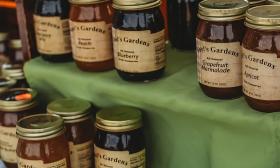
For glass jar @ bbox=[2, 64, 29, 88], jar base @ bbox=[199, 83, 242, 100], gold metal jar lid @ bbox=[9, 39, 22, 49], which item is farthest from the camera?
gold metal jar lid @ bbox=[9, 39, 22, 49]

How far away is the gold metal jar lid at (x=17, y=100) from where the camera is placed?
1183mm

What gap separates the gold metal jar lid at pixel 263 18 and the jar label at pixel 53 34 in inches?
18.5

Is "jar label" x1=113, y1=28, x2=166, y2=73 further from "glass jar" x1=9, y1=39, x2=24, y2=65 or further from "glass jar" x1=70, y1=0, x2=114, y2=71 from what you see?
"glass jar" x1=9, y1=39, x2=24, y2=65

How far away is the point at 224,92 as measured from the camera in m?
0.94

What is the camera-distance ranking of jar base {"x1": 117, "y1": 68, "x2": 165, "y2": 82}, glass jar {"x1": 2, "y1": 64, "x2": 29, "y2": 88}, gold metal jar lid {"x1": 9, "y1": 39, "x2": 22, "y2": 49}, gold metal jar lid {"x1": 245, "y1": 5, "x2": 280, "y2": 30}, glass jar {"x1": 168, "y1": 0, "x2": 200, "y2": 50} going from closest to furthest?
gold metal jar lid {"x1": 245, "y1": 5, "x2": 280, "y2": 30} → jar base {"x1": 117, "y1": 68, "x2": 165, "y2": 82} → glass jar {"x1": 168, "y1": 0, "x2": 200, "y2": 50} → glass jar {"x1": 2, "y1": 64, "x2": 29, "y2": 88} → gold metal jar lid {"x1": 9, "y1": 39, "x2": 22, "y2": 49}

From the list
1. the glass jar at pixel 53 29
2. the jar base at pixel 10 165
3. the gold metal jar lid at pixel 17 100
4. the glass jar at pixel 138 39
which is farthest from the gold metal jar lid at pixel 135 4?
the jar base at pixel 10 165

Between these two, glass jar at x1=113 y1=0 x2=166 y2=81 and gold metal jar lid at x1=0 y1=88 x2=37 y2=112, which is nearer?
glass jar at x1=113 y1=0 x2=166 y2=81

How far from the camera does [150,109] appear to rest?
1.05 metres

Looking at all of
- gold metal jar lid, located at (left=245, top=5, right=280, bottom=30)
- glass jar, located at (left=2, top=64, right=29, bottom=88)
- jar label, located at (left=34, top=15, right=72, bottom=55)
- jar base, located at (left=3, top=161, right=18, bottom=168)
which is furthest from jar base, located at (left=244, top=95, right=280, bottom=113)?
glass jar, located at (left=2, top=64, right=29, bottom=88)

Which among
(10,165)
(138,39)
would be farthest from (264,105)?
(10,165)

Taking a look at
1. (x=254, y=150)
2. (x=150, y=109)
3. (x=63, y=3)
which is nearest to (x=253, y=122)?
(x=254, y=150)

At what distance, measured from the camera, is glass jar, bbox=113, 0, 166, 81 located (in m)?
1.01

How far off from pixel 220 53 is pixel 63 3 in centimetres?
42

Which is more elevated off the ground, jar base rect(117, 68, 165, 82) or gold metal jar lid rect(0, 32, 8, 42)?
jar base rect(117, 68, 165, 82)
